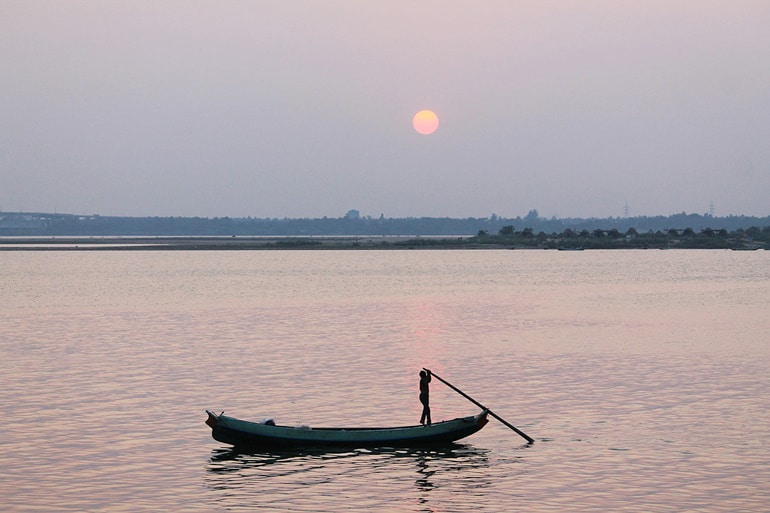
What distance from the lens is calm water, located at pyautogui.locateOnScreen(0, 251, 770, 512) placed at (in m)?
28.1

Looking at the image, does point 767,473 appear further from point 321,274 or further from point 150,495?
point 321,274

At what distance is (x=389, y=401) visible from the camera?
41.8 meters

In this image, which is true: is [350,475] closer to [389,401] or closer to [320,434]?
[320,434]

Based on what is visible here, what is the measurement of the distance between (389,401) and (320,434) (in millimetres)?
9860

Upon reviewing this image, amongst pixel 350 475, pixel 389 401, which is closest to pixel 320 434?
pixel 350 475

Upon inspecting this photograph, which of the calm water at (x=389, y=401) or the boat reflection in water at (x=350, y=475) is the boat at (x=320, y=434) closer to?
the boat reflection in water at (x=350, y=475)

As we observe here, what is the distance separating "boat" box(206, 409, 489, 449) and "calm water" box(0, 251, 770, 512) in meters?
0.47

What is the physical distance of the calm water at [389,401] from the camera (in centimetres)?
2806

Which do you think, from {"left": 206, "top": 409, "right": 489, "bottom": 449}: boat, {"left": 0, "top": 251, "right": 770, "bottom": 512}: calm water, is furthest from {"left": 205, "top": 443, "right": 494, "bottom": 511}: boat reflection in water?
{"left": 206, "top": 409, "right": 489, "bottom": 449}: boat

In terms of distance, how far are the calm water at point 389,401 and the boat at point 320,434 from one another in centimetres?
47

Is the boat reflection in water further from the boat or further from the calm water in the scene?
the boat

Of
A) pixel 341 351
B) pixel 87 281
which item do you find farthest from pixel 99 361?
pixel 87 281

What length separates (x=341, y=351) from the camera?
2345 inches

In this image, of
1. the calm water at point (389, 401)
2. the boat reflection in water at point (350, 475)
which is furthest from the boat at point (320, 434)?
the calm water at point (389, 401)
